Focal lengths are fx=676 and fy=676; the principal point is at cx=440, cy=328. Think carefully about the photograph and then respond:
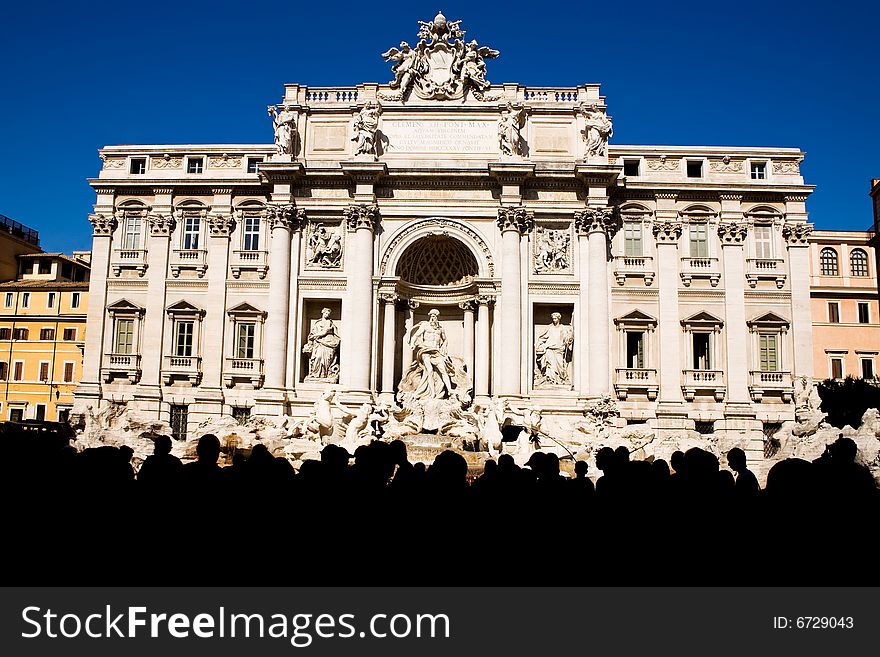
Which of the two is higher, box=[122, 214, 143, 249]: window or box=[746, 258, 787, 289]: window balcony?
box=[122, 214, 143, 249]: window

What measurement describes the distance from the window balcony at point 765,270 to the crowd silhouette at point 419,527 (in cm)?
2686

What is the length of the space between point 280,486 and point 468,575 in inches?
63.0

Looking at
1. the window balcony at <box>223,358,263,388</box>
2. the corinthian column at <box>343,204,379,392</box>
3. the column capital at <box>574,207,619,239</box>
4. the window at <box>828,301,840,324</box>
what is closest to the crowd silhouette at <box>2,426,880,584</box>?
the corinthian column at <box>343,204,379,392</box>

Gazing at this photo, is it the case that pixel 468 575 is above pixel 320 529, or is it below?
below

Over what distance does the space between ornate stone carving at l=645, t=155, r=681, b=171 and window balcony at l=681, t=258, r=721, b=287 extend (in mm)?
4267

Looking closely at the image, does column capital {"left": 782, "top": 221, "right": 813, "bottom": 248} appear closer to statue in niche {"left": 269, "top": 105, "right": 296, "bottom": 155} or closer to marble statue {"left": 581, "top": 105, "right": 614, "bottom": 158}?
marble statue {"left": 581, "top": 105, "right": 614, "bottom": 158}

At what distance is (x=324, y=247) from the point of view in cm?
2928

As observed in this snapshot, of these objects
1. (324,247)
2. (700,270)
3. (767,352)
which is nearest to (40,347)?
(324,247)

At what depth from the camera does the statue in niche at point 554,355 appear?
92.1 feet

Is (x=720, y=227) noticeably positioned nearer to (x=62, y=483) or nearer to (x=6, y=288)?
(x=62, y=483)

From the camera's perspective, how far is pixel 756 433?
27.5m

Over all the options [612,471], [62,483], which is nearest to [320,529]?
[62,483]

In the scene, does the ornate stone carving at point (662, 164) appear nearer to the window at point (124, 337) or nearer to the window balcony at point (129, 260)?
the window balcony at point (129, 260)

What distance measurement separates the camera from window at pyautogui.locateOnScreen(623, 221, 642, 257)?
30.0m
